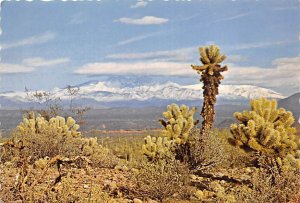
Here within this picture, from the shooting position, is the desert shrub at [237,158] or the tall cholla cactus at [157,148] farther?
the tall cholla cactus at [157,148]

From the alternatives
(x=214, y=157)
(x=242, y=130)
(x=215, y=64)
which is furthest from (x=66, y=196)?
(x=215, y=64)

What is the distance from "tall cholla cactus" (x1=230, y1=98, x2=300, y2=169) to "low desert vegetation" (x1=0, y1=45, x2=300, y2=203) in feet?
0.07

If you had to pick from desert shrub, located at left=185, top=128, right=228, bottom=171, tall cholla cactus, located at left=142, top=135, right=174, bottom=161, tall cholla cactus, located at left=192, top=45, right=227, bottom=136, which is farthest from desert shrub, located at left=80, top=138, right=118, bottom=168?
tall cholla cactus, located at left=192, top=45, right=227, bottom=136

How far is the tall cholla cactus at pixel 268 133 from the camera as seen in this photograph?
1291 centimetres

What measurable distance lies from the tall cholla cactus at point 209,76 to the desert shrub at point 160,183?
3272 millimetres

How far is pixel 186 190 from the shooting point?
39.5 feet

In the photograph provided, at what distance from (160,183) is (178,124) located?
4297 millimetres

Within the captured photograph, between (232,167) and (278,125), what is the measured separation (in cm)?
360

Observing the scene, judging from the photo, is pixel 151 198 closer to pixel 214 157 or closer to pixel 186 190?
pixel 186 190

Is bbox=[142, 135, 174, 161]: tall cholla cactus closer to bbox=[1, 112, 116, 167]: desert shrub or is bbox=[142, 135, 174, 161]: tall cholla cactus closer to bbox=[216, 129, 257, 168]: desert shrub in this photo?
bbox=[216, 129, 257, 168]: desert shrub

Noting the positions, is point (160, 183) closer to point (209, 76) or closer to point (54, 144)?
point (209, 76)

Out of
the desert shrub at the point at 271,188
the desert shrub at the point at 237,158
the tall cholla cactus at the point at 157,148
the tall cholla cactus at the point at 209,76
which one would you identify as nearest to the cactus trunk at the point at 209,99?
the tall cholla cactus at the point at 209,76

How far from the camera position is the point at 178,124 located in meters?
15.9

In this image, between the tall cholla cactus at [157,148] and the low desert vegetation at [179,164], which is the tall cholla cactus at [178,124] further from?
the tall cholla cactus at [157,148]
